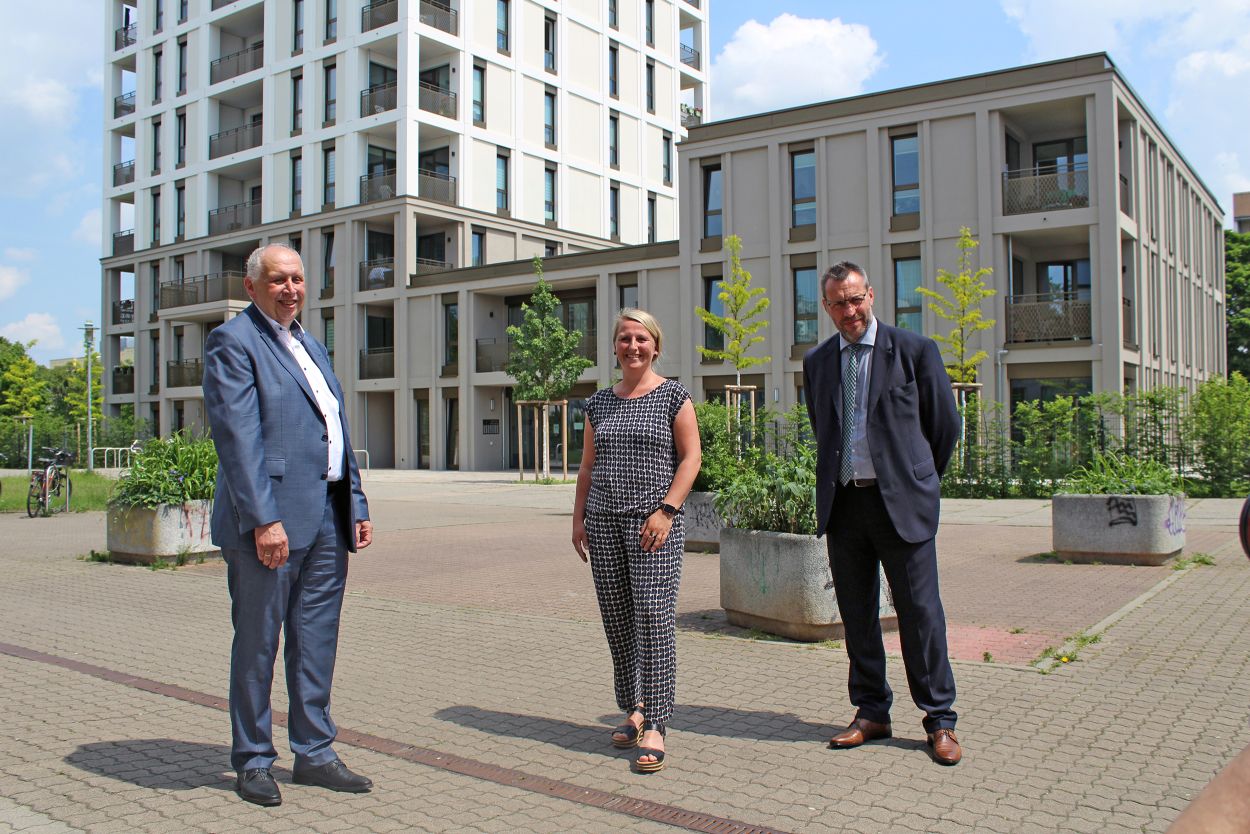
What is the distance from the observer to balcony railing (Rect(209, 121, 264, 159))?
45.8 m

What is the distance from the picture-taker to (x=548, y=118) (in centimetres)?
4444

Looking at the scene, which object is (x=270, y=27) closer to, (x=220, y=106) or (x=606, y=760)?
(x=220, y=106)

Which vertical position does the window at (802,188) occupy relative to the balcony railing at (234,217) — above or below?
below

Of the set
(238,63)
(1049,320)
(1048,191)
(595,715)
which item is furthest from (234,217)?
(595,715)

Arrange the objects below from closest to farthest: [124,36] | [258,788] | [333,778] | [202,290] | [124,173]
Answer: [258,788] → [333,778] → [202,290] → [124,36] → [124,173]

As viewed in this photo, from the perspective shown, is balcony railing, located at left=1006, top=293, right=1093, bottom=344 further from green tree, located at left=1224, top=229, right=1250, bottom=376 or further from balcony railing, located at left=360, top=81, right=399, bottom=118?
green tree, located at left=1224, top=229, right=1250, bottom=376

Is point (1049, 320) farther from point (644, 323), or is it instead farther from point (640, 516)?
point (640, 516)

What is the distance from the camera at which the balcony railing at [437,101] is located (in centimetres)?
4016

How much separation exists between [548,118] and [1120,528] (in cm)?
3758

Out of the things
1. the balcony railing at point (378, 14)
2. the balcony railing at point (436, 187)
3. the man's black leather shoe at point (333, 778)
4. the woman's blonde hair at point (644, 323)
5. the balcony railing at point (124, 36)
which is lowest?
the man's black leather shoe at point (333, 778)

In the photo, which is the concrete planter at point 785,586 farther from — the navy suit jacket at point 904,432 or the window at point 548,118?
the window at point 548,118

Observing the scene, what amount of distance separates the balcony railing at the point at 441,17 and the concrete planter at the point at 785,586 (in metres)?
37.8

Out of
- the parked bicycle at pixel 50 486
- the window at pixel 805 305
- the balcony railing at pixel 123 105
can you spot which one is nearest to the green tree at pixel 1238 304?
the window at pixel 805 305

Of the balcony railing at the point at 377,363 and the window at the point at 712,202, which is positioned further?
the balcony railing at the point at 377,363
